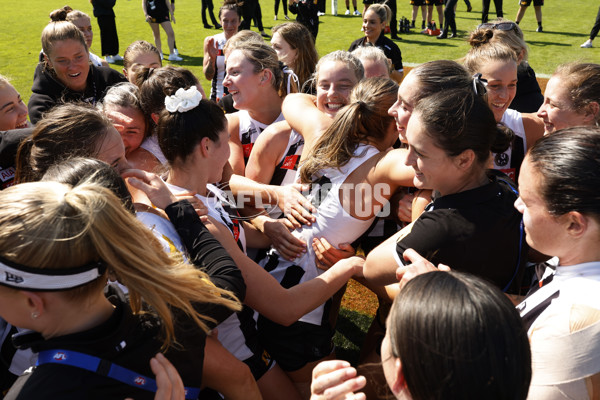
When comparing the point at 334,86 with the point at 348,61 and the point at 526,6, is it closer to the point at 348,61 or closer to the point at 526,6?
the point at 348,61

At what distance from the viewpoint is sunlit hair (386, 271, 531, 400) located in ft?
3.79

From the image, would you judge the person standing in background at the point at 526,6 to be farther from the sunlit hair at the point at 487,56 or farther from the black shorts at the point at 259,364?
the black shorts at the point at 259,364

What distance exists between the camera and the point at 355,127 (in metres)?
2.76

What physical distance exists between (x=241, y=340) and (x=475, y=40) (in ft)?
10.4

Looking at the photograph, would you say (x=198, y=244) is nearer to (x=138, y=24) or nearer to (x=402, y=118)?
(x=402, y=118)

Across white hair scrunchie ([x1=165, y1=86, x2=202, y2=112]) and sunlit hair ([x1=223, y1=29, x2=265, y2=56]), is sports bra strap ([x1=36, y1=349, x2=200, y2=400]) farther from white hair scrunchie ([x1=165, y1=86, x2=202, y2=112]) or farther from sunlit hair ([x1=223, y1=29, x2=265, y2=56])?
sunlit hair ([x1=223, y1=29, x2=265, y2=56])

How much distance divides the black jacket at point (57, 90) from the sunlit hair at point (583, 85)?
145 inches

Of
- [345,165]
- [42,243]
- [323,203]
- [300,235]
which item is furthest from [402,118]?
[42,243]

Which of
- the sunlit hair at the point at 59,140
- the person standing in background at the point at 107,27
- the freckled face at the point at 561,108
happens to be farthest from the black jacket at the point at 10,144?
the person standing in background at the point at 107,27

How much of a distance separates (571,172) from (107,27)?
40.4 ft

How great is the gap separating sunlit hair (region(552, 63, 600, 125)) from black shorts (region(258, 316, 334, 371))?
2044mm

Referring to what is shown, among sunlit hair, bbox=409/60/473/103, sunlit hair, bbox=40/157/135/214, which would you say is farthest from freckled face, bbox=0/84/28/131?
sunlit hair, bbox=409/60/473/103

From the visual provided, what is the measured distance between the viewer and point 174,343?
166 centimetres

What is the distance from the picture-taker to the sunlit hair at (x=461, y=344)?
1.16 m
